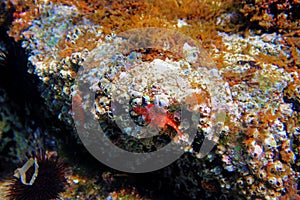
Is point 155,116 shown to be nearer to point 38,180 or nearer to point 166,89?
point 166,89

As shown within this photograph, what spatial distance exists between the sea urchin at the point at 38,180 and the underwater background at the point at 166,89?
0.05ft

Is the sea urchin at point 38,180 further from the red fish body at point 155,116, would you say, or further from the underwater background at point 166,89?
the red fish body at point 155,116

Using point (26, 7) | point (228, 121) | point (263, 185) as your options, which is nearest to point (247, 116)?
point (228, 121)

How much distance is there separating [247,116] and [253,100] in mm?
211

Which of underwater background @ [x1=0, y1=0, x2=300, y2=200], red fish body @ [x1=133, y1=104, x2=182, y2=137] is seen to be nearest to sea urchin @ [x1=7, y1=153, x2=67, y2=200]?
underwater background @ [x1=0, y1=0, x2=300, y2=200]

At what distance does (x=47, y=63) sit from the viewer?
3.72 meters

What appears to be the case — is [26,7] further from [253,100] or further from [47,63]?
[253,100]

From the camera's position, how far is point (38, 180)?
3.61 m

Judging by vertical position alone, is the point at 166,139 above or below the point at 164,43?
below

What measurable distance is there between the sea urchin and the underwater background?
0.01 m

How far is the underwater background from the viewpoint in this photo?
118 inches

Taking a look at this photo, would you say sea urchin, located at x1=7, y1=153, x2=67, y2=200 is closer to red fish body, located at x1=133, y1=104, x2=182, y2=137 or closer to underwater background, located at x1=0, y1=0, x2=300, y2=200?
underwater background, located at x1=0, y1=0, x2=300, y2=200

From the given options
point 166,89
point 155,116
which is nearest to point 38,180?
point 155,116

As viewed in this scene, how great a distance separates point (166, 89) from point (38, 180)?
207 centimetres
